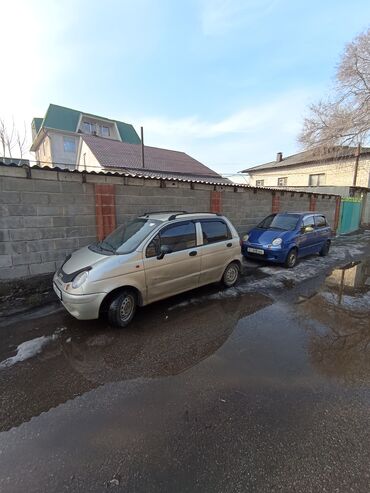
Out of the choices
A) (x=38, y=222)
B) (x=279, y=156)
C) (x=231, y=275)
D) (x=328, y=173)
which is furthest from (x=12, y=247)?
(x=279, y=156)

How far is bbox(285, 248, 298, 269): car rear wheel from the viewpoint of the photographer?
7.29 metres

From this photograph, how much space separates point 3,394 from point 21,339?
1.10 meters

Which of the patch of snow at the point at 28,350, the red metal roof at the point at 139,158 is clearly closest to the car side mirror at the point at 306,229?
the patch of snow at the point at 28,350

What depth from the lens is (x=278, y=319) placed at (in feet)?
13.9

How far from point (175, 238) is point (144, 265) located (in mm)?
848

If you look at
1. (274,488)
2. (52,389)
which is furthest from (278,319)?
(52,389)

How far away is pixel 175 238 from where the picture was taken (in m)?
4.53

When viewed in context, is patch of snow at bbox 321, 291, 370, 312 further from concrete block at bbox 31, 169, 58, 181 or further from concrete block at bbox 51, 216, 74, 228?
concrete block at bbox 31, 169, 58, 181

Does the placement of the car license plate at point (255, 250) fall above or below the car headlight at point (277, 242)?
below

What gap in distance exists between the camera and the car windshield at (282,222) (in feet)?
25.8

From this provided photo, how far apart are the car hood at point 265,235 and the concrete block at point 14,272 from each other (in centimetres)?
606

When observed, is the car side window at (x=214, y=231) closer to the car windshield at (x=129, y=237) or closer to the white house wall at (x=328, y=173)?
the car windshield at (x=129, y=237)

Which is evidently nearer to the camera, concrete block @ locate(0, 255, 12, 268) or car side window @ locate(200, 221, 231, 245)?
concrete block @ locate(0, 255, 12, 268)

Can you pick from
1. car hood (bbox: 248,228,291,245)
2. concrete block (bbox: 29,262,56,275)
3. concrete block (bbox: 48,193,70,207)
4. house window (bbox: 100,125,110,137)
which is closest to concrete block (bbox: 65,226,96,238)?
concrete block (bbox: 48,193,70,207)
